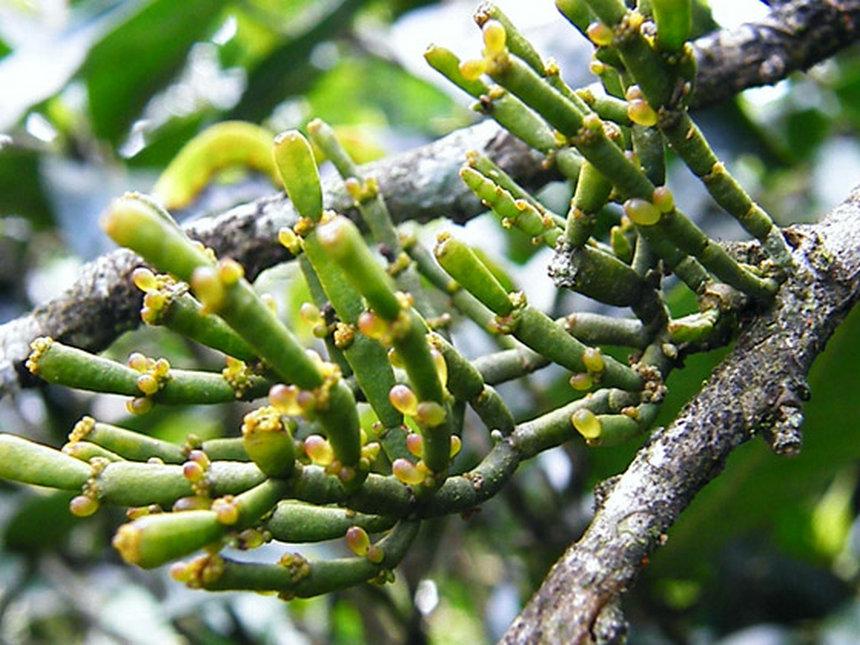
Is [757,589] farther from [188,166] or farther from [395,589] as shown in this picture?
[188,166]

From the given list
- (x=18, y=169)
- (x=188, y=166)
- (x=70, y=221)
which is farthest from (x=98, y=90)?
(x=188, y=166)

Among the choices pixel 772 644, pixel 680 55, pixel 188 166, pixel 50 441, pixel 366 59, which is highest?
pixel 680 55

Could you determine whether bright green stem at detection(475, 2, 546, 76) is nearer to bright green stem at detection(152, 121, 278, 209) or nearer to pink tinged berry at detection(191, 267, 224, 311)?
pink tinged berry at detection(191, 267, 224, 311)

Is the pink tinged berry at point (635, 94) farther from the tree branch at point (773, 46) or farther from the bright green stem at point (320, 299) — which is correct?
the tree branch at point (773, 46)

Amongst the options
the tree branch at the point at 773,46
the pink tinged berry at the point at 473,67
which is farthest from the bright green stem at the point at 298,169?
the tree branch at the point at 773,46

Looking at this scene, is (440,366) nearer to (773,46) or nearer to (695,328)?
(695,328)
